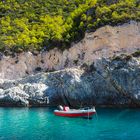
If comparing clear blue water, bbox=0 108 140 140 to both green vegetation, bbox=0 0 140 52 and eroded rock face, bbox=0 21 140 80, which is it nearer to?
eroded rock face, bbox=0 21 140 80

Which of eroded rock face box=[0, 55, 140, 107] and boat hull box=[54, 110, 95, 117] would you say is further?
eroded rock face box=[0, 55, 140, 107]

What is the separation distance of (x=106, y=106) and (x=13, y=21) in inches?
1181

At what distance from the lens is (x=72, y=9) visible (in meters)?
71.1

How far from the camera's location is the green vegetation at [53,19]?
178 feet

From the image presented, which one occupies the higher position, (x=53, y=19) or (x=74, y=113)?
(x=53, y=19)

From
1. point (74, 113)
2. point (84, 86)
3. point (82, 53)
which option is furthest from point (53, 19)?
point (74, 113)

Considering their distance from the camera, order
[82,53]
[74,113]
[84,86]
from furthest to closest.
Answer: [82,53], [84,86], [74,113]

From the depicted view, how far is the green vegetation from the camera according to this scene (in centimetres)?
5431

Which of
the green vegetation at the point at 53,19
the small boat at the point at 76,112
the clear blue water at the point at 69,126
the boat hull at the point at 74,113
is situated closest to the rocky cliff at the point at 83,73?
the green vegetation at the point at 53,19

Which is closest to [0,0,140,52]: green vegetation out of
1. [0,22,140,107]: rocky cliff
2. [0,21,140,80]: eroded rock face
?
[0,21,140,80]: eroded rock face

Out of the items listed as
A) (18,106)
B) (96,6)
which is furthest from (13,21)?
(18,106)

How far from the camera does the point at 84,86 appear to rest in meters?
47.0

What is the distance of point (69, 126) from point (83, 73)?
16.0 m

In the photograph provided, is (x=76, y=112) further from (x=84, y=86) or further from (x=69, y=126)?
(x=84, y=86)
